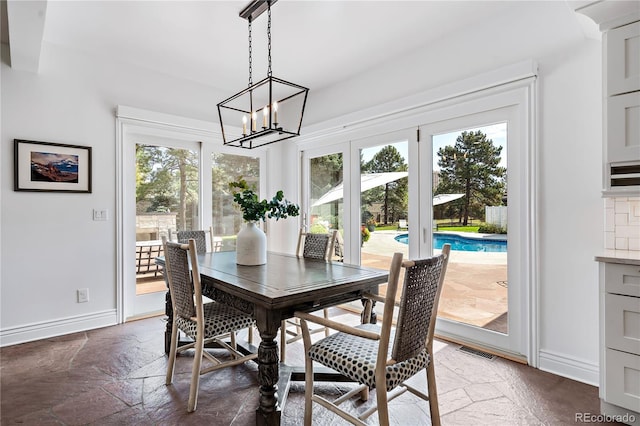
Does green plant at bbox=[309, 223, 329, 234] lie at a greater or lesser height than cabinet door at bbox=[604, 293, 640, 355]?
greater

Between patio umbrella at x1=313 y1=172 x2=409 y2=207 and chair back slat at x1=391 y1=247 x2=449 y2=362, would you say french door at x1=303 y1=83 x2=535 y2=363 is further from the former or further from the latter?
chair back slat at x1=391 y1=247 x2=449 y2=362

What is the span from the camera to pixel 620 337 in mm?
1824

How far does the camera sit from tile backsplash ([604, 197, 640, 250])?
2146mm

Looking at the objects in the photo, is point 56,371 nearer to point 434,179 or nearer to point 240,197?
point 240,197

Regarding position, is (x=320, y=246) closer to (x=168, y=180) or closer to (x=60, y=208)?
(x=168, y=180)

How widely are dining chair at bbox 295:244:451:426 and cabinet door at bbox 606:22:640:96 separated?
141cm

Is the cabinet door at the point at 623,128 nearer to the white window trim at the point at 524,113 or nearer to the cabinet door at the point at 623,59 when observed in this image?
the cabinet door at the point at 623,59

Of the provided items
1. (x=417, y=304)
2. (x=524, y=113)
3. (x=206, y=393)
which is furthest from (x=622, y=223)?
(x=206, y=393)

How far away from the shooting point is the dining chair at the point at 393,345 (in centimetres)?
142

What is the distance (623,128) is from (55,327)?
465 centimetres

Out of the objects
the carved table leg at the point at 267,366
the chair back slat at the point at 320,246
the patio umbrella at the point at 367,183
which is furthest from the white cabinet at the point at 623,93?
the carved table leg at the point at 267,366

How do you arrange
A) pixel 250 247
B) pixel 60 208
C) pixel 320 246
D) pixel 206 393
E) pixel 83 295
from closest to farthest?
1. pixel 206 393
2. pixel 250 247
3. pixel 320 246
4. pixel 60 208
5. pixel 83 295

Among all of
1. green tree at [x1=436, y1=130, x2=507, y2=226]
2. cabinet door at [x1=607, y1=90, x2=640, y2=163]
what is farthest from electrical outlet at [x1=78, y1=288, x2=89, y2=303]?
cabinet door at [x1=607, y1=90, x2=640, y2=163]

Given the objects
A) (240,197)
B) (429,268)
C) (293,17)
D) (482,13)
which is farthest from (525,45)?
(240,197)
